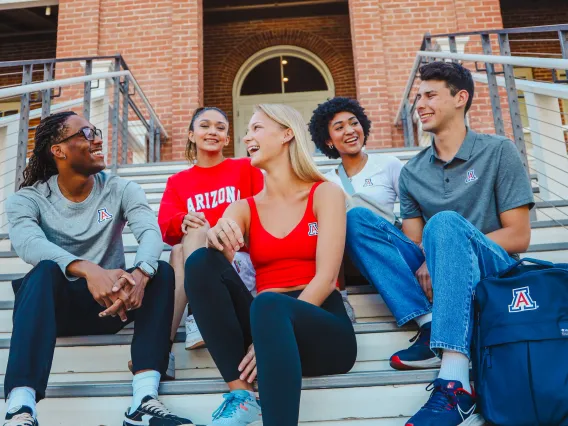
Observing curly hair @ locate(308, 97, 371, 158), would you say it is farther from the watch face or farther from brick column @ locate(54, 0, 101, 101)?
brick column @ locate(54, 0, 101, 101)

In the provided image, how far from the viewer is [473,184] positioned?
6.84 feet

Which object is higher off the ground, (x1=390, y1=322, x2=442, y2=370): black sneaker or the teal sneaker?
(x1=390, y1=322, x2=442, y2=370): black sneaker

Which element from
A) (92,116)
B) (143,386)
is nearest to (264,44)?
(92,116)

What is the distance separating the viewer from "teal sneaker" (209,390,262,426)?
155cm

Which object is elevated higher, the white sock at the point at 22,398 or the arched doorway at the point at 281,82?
the arched doorway at the point at 281,82

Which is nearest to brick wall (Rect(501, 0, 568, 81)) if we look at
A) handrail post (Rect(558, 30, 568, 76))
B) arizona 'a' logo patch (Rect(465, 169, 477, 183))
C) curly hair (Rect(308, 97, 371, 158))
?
handrail post (Rect(558, 30, 568, 76))

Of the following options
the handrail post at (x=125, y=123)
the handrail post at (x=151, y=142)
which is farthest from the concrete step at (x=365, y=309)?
the handrail post at (x=151, y=142)

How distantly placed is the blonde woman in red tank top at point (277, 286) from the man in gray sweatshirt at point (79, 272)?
10.2 inches

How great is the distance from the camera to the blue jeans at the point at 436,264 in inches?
63.8

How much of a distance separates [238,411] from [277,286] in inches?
18.1

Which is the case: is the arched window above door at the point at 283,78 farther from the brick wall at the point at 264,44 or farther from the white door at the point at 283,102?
the brick wall at the point at 264,44

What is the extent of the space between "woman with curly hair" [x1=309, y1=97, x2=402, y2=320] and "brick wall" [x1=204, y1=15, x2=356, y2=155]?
19.4ft

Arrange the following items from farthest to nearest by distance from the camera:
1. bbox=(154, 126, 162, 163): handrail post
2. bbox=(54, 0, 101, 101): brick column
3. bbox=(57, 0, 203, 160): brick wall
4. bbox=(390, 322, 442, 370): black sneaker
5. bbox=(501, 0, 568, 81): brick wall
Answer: bbox=(501, 0, 568, 81): brick wall → bbox=(54, 0, 101, 101): brick column → bbox=(57, 0, 203, 160): brick wall → bbox=(154, 126, 162, 163): handrail post → bbox=(390, 322, 442, 370): black sneaker

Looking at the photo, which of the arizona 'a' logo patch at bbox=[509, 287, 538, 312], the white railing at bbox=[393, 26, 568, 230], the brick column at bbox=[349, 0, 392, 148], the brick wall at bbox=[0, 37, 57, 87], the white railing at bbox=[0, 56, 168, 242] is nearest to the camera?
the arizona 'a' logo patch at bbox=[509, 287, 538, 312]
